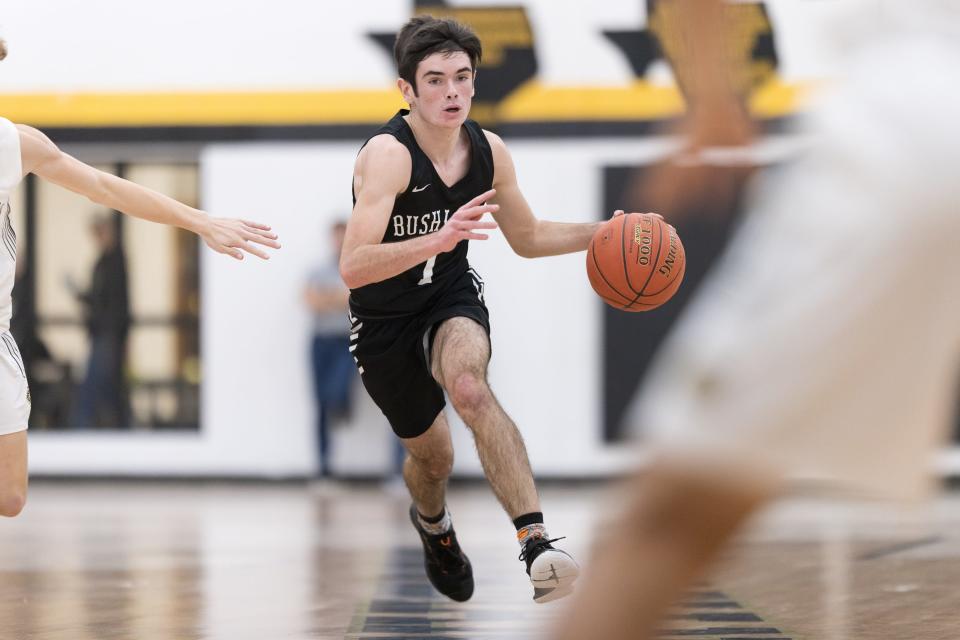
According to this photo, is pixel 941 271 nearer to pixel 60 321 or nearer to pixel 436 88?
pixel 436 88

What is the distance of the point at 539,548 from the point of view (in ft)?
15.9

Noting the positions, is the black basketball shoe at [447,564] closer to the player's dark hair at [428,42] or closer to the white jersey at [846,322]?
the player's dark hair at [428,42]

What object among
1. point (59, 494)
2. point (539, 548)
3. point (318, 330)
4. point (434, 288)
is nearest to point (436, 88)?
point (434, 288)

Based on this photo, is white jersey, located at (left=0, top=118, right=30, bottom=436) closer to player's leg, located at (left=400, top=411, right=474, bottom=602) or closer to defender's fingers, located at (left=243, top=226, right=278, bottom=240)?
defender's fingers, located at (left=243, top=226, right=278, bottom=240)

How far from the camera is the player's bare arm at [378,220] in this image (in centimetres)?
510

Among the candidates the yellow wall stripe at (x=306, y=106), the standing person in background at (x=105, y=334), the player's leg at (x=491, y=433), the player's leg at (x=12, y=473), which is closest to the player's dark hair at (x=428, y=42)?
the player's leg at (x=491, y=433)

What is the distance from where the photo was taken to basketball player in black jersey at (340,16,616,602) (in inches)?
201

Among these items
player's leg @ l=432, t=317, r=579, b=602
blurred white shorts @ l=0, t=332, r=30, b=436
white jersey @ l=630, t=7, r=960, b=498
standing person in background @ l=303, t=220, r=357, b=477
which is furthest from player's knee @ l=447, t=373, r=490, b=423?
standing person in background @ l=303, t=220, r=357, b=477

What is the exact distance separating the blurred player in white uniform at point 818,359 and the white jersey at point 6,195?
3.22 m

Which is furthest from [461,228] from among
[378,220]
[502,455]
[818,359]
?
[818,359]

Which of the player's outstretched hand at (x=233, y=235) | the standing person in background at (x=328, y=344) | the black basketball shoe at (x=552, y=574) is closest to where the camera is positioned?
the black basketball shoe at (x=552, y=574)

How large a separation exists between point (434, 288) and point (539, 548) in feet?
3.99

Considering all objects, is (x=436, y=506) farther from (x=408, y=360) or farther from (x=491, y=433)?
(x=491, y=433)

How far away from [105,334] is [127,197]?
764 cm
